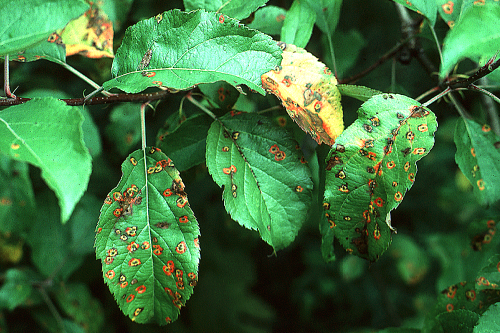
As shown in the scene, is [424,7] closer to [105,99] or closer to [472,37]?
[472,37]

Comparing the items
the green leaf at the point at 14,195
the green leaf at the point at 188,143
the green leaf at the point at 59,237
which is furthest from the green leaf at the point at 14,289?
the green leaf at the point at 188,143

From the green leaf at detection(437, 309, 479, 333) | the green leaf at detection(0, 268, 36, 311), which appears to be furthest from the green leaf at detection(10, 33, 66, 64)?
the green leaf at detection(437, 309, 479, 333)

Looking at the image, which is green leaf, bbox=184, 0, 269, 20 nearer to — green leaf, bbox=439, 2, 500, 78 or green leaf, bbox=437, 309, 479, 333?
green leaf, bbox=439, 2, 500, 78

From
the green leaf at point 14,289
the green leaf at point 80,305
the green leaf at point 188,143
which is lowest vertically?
the green leaf at point 80,305

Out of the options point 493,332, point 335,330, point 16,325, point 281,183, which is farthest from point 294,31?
point 335,330

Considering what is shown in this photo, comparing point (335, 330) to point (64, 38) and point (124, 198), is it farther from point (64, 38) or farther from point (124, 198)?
point (64, 38)

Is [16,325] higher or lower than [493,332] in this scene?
lower

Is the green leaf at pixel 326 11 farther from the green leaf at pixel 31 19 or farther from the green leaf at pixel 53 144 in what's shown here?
the green leaf at pixel 53 144
